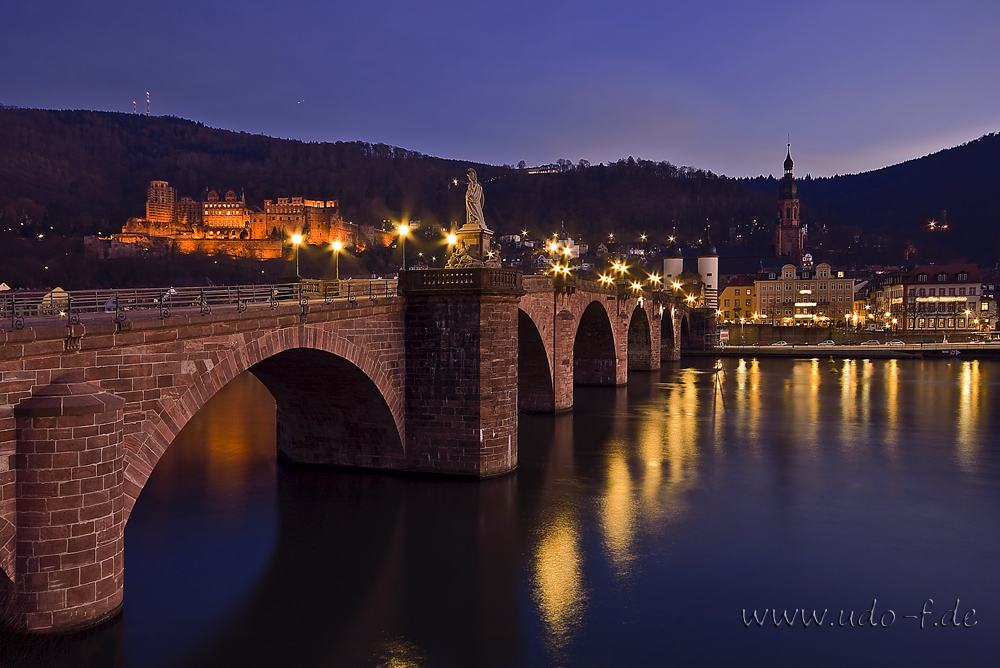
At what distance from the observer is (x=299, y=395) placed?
21.0 meters

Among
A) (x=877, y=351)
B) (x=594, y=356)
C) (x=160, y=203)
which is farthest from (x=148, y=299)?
(x=160, y=203)

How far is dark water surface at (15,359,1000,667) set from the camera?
482 inches

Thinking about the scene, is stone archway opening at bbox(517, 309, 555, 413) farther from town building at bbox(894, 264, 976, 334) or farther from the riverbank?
town building at bbox(894, 264, 976, 334)

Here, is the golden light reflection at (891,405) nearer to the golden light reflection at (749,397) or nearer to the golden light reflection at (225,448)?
the golden light reflection at (749,397)

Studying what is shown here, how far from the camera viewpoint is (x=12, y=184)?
129 m

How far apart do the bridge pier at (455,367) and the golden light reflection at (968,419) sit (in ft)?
54.6

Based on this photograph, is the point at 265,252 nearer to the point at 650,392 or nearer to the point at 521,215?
the point at 521,215

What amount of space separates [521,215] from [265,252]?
174 feet

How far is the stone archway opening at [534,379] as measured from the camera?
32.7 meters

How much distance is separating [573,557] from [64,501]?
9757 millimetres

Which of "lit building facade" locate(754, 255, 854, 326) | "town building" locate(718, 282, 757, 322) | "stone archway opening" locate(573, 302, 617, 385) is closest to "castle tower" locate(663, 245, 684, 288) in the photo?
"town building" locate(718, 282, 757, 322)

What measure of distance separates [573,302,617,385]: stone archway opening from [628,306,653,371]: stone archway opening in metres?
13.1

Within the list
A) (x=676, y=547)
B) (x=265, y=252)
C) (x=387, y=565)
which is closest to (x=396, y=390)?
(x=387, y=565)

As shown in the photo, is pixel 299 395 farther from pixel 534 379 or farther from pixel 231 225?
pixel 231 225
